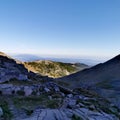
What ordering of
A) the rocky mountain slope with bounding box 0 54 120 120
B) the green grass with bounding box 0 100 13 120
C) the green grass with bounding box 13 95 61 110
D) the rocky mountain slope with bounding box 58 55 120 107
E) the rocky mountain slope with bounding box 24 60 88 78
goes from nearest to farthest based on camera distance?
the green grass with bounding box 0 100 13 120
the rocky mountain slope with bounding box 0 54 120 120
the green grass with bounding box 13 95 61 110
the rocky mountain slope with bounding box 58 55 120 107
the rocky mountain slope with bounding box 24 60 88 78

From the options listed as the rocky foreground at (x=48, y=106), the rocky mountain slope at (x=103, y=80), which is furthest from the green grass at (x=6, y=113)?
the rocky mountain slope at (x=103, y=80)

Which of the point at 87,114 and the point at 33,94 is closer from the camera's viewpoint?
the point at 87,114

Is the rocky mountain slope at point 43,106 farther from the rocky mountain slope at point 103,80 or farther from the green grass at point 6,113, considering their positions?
the rocky mountain slope at point 103,80

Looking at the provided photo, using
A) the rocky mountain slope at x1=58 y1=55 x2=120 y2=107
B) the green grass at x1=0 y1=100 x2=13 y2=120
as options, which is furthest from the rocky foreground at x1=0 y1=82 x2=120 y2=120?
the rocky mountain slope at x1=58 y1=55 x2=120 y2=107

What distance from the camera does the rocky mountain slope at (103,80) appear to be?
2408 inches

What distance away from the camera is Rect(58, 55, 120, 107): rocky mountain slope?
61.2 m

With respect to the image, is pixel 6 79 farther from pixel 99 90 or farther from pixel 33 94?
pixel 99 90

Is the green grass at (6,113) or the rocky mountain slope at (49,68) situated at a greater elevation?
the green grass at (6,113)

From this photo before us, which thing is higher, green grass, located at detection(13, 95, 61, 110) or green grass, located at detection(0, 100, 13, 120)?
green grass, located at detection(0, 100, 13, 120)

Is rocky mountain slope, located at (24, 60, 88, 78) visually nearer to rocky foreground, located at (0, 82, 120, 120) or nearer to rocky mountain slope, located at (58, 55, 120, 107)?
rocky mountain slope, located at (58, 55, 120, 107)

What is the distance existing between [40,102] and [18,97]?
148 inches

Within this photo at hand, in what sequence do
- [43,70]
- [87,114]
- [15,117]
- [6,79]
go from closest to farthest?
[15,117] → [87,114] → [6,79] → [43,70]

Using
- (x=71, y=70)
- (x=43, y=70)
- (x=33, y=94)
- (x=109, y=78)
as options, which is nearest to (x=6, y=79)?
(x=33, y=94)

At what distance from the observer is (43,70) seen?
17675 centimetres
